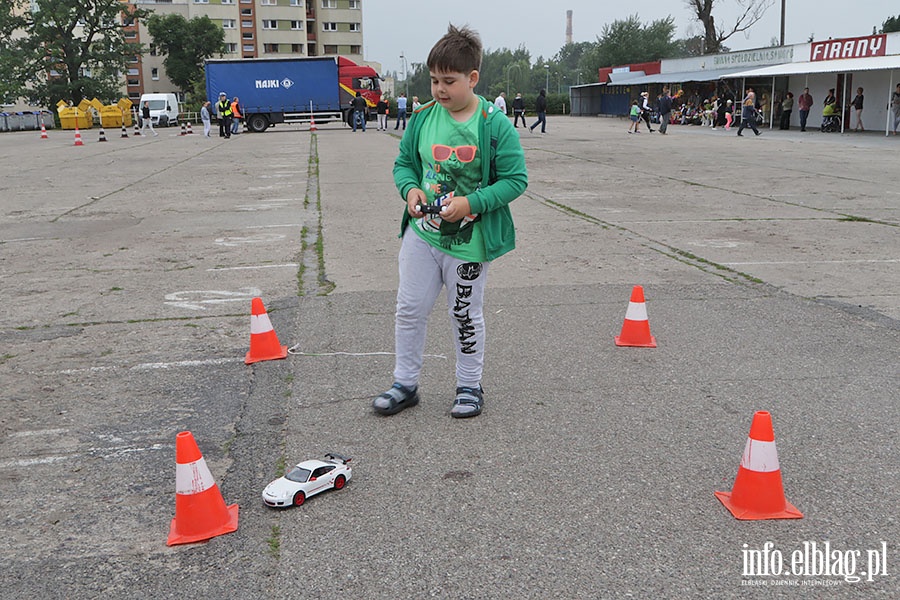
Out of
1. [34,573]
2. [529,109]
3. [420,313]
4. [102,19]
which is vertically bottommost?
[34,573]

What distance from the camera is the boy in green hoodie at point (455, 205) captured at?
3732mm

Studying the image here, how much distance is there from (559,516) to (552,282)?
4.27 meters

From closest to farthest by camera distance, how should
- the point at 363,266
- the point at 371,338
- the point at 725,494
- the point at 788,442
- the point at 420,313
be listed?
the point at 725,494 → the point at 788,442 → the point at 420,313 → the point at 371,338 → the point at 363,266

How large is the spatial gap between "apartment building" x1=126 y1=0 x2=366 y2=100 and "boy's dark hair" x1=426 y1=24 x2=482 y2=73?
327 feet

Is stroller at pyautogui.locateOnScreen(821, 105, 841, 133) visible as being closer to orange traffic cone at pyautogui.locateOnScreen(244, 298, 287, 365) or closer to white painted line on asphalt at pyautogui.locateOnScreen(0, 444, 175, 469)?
orange traffic cone at pyautogui.locateOnScreen(244, 298, 287, 365)

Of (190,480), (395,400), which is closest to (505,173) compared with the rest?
(395,400)

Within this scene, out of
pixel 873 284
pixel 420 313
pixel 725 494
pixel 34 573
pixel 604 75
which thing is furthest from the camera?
pixel 604 75

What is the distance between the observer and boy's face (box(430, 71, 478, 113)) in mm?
3684

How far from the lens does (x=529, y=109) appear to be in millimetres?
78000

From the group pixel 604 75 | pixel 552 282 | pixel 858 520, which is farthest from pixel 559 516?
pixel 604 75

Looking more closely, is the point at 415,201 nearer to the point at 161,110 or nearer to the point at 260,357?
the point at 260,357

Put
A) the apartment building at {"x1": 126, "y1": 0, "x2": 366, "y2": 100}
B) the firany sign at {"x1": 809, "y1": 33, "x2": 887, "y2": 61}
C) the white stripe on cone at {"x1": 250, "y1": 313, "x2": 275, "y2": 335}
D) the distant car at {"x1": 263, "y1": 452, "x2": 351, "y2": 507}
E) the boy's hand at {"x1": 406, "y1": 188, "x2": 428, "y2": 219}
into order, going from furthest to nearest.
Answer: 1. the apartment building at {"x1": 126, "y1": 0, "x2": 366, "y2": 100}
2. the firany sign at {"x1": 809, "y1": 33, "x2": 887, "y2": 61}
3. the white stripe on cone at {"x1": 250, "y1": 313, "x2": 275, "y2": 335}
4. the boy's hand at {"x1": 406, "y1": 188, "x2": 428, "y2": 219}
5. the distant car at {"x1": 263, "y1": 452, "x2": 351, "y2": 507}

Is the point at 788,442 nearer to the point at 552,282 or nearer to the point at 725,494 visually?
the point at 725,494

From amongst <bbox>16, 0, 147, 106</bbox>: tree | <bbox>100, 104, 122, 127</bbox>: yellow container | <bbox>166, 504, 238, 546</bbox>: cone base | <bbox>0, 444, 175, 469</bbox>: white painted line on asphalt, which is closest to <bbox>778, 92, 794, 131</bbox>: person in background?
<bbox>0, 444, 175, 469</bbox>: white painted line on asphalt
